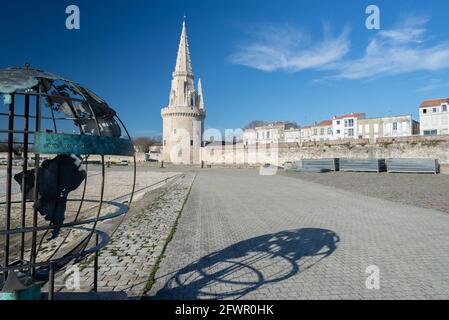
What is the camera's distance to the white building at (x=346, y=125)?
72900 millimetres

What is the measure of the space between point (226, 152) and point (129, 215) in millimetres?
57618

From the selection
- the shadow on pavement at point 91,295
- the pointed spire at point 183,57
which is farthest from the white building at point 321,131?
the shadow on pavement at point 91,295

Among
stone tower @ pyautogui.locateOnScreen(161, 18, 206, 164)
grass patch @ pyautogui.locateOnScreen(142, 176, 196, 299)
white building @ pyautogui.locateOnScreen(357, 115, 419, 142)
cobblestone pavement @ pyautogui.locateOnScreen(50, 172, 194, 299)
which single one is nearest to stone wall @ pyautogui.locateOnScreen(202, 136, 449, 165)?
stone tower @ pyautogui.locateOnScreen(161, 18, 206, 164)

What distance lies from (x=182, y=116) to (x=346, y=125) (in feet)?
134

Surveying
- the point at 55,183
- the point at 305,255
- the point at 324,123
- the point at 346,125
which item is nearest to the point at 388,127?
the point at 346,125

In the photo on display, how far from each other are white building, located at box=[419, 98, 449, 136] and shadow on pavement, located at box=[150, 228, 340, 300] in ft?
194

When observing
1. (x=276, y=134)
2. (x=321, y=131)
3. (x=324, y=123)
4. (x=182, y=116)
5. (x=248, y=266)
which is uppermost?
(x=324, y=123)

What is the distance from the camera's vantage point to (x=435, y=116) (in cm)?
5525

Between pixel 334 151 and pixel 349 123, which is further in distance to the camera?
pixel 349 123

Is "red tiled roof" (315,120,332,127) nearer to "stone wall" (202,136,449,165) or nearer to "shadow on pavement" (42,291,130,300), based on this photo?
"stone wall" (202,136,449,165)

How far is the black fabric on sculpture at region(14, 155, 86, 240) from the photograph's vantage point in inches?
151

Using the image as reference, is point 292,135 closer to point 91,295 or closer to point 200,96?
point 200,96
